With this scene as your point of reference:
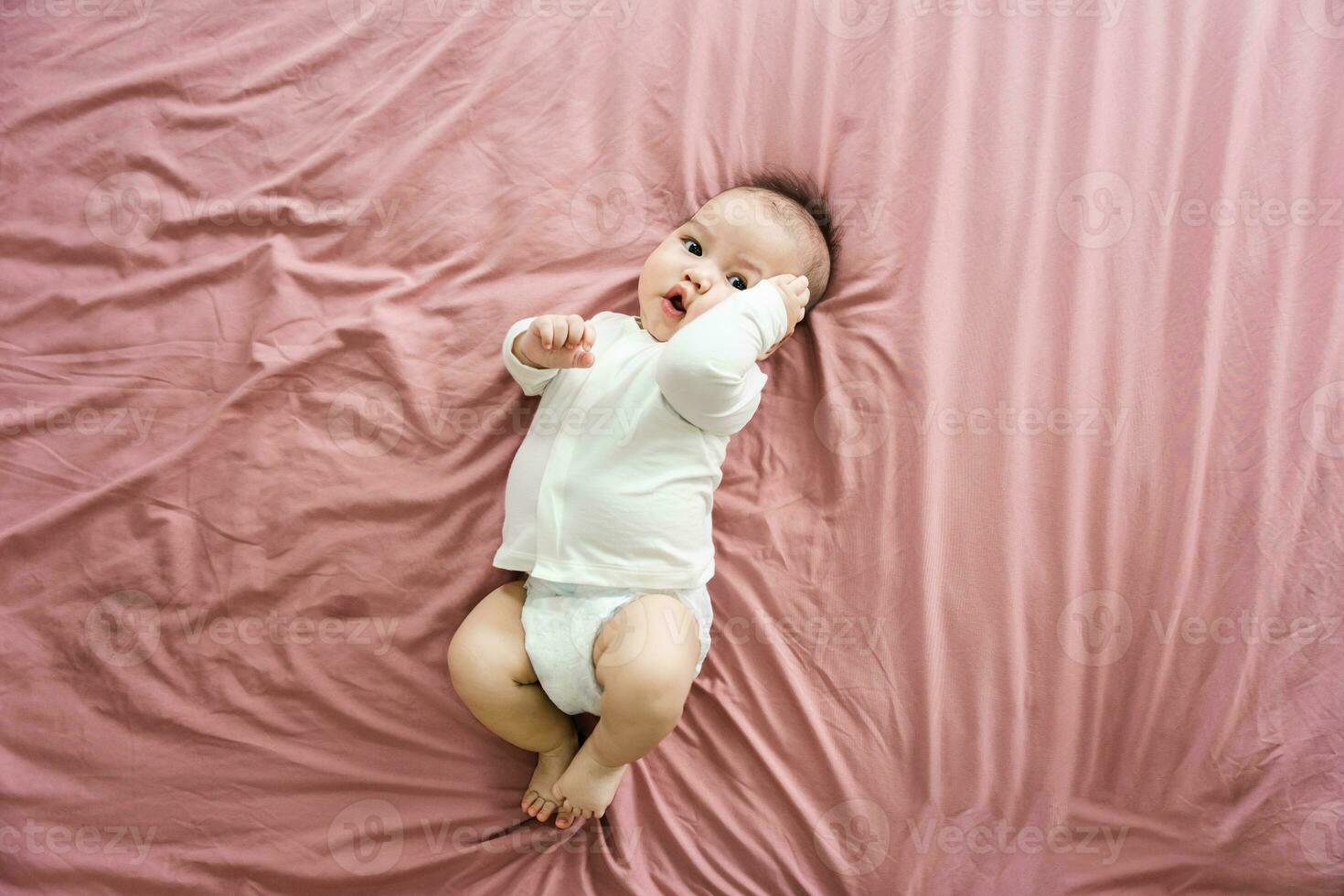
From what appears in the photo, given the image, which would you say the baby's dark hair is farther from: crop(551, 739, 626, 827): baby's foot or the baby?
crop(551, 739, 626, 827): baby's foot

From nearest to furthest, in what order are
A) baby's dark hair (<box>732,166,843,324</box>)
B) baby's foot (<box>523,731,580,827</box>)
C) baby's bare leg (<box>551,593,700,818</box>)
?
baby's bare leg (<box>551,593,700,818</box>)
baby's foot (<box>523,731,580,827</box>)
baby's dark hair (<box>732,166,843,324</box>)

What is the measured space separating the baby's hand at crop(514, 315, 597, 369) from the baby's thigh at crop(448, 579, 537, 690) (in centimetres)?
34

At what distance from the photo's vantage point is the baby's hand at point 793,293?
4.21ft

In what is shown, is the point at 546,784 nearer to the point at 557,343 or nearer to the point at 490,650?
the point at 490,650

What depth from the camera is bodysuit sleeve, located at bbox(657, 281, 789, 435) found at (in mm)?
1172

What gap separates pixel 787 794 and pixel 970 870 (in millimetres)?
278

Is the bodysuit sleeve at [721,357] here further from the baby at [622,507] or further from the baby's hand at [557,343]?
the baby's hand at [557,343]

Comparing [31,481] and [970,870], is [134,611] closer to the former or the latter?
[31,481]

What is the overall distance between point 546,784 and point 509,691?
16 centimetres

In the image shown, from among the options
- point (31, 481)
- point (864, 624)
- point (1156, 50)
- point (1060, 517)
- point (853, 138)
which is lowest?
point (864, 624)

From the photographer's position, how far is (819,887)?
1267mm

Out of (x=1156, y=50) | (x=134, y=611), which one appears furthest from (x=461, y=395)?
(x=1156, y=50)

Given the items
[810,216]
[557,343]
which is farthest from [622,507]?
[810,216]

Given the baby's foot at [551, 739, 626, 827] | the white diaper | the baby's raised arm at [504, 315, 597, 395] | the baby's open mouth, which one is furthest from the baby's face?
the baby's foot at [551, 739, 626, 827]
